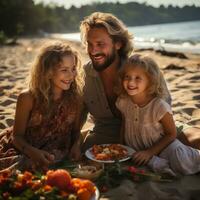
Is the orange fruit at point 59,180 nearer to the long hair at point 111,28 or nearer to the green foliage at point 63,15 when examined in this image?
the long hair at point 111,28

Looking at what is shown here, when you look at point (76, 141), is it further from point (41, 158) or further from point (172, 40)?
point (172, 40)

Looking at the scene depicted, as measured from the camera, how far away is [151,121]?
3434mm

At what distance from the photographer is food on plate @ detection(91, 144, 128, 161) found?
3.22 meters

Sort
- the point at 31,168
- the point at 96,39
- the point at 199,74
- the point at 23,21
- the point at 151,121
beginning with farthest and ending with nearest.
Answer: the point at 23,21 → the point at 199,74 → the point at 96,39 → the point at 151,121 → the point at 31,168

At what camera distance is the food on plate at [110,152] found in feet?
10.6

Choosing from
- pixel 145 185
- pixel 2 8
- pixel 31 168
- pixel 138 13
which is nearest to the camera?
pixel 145 185

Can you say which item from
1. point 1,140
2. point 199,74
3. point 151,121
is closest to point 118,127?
point 151,121

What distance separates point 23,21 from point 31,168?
49956mm

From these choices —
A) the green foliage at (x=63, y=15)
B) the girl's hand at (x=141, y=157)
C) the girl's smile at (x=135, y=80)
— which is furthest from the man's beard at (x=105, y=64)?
the green foliage at (x=63, y=15)

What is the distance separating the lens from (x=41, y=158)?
3143mm

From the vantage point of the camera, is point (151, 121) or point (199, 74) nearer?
point (151, 121)

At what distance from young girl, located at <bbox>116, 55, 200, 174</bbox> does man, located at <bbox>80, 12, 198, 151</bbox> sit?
37 centimetres

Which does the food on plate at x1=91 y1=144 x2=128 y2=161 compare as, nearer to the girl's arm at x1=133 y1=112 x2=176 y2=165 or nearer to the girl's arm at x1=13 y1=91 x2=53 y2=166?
the girl's arm at x1=133 y1=112 x2=176 y2=165

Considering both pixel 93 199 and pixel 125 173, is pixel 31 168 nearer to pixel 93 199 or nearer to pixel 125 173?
pixel 125 173
